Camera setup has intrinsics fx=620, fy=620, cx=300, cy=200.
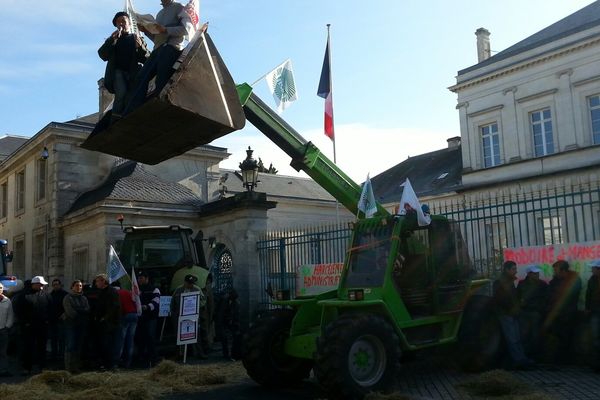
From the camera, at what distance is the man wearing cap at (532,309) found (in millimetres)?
9258

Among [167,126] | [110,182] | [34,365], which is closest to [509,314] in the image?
[167,126]

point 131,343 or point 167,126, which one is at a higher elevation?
point 167,126

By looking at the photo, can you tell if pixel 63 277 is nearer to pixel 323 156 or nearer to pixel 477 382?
pixel 323 156

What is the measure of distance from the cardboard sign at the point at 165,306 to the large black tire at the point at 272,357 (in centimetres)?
404

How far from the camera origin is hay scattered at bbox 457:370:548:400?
23.0 ft

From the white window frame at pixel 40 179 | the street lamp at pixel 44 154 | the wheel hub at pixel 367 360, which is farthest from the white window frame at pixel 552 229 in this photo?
the white window frame at pixel 40 179

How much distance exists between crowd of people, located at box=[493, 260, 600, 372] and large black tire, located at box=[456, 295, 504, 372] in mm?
209

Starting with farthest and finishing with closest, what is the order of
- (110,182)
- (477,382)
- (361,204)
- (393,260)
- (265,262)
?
1. (110,182)
2. (265,262)
3. (361,204)
4. (393,260)
5. (477,382)

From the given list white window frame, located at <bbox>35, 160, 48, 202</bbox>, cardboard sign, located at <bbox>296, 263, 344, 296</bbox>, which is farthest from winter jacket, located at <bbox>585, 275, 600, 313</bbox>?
white window frame, located at <bbox>35, 160, 48, 202</bbox>

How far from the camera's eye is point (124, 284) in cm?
1184

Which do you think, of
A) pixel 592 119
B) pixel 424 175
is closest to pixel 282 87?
pixel 592 119

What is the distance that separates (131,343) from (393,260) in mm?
5515

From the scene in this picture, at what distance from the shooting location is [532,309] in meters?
9.34

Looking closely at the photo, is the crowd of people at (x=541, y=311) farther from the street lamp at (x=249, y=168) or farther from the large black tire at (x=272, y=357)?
the street lamp at (x=249, y=168)
